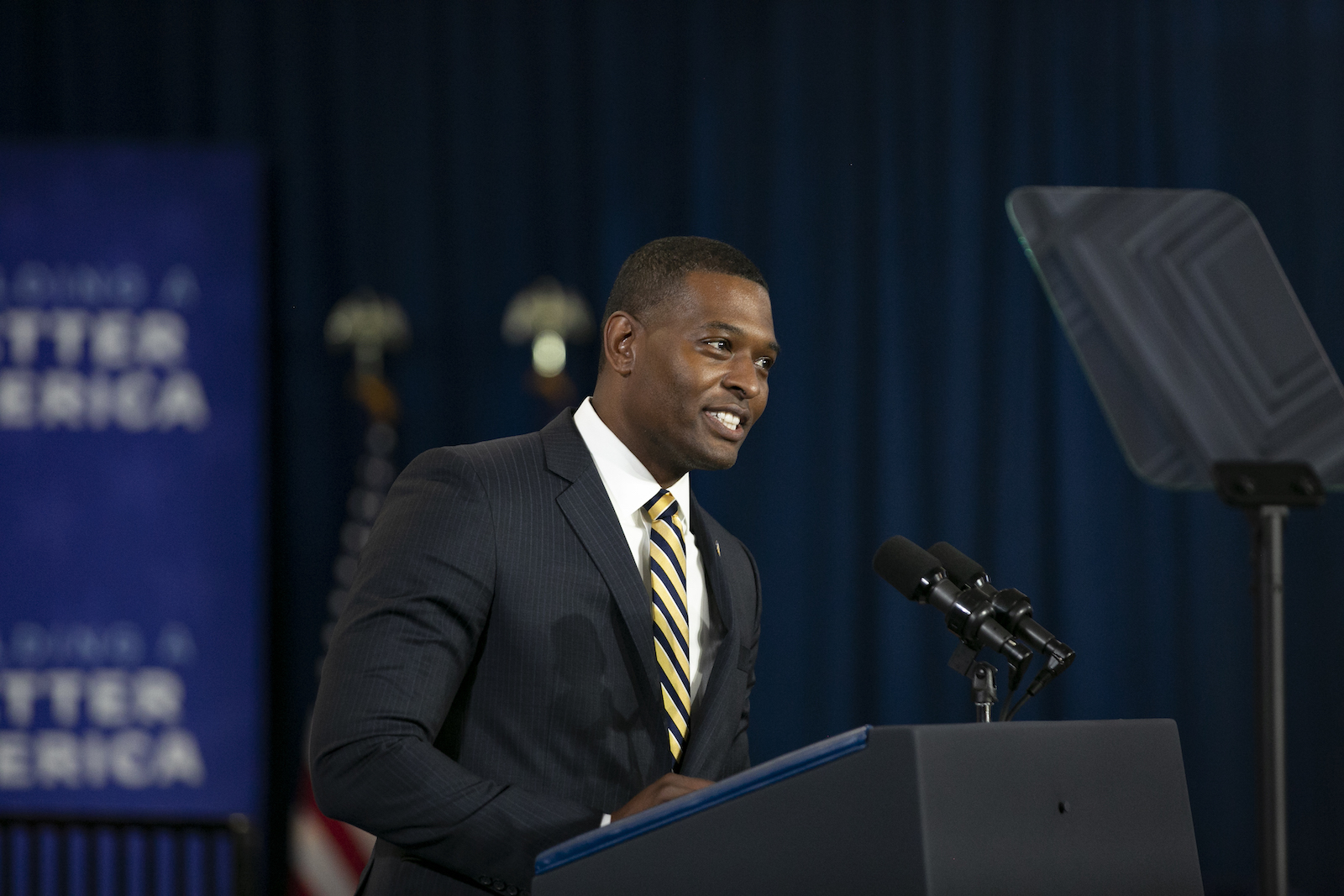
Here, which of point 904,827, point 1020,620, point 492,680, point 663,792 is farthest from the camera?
point 492,680

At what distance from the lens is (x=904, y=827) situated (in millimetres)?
890

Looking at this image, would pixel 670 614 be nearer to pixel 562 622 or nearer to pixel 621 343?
pixel 562 622

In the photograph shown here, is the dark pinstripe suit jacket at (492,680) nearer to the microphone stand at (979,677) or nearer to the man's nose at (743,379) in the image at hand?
the man's nose at (743,379)

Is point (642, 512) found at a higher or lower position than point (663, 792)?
higher

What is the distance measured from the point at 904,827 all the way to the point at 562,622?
658 mm

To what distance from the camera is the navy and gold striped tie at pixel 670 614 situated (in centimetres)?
151

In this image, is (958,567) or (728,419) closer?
(958,567)

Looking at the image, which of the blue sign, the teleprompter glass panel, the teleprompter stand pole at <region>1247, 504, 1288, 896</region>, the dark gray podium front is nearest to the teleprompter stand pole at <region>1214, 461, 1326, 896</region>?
the teleprompter stand pole at <region>1247, 504, 1288, 896</region>

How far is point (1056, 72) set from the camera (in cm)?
409

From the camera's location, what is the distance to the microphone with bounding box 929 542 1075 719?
1222mm

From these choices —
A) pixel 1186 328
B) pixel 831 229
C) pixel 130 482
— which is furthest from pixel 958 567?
pixel 130 482

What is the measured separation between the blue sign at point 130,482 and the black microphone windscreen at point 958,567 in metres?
2.97

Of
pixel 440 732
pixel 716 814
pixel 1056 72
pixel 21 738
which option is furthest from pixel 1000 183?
pixel 21 738

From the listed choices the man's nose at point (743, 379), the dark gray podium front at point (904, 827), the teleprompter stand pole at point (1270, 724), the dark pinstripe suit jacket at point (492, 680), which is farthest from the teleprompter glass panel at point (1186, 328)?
the dark gray podium front at point (904, 827)
